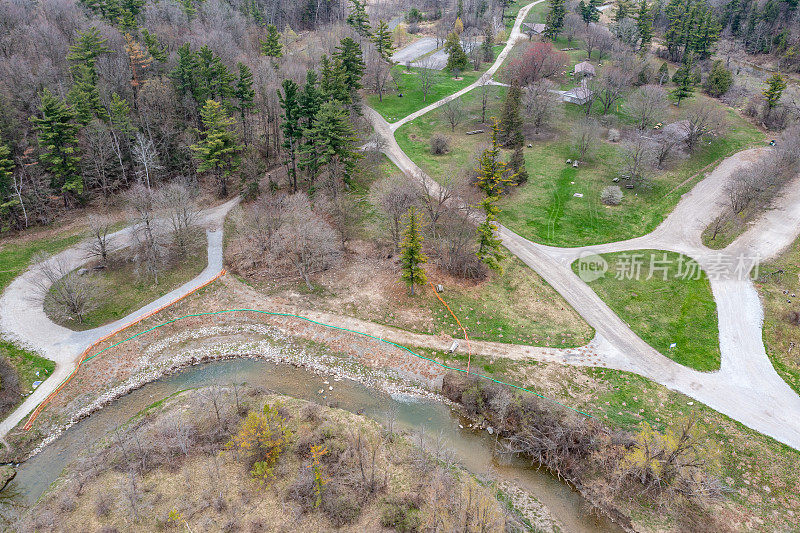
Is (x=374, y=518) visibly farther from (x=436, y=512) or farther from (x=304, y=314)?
(x=304, y=314)

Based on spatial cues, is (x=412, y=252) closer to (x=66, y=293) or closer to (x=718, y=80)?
(x=66, y=293)

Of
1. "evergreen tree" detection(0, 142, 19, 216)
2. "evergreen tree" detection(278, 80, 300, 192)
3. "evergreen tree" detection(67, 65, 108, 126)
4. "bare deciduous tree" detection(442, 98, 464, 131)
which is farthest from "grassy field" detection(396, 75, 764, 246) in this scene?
"evergreen tree" detection(0, 142, 19, 216)

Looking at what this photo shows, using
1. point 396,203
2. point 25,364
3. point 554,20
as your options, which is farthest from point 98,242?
point 554,20

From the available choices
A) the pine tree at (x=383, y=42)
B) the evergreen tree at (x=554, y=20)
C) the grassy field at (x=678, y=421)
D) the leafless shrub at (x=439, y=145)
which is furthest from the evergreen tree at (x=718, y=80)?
the grassy field at (x=678, y=421)

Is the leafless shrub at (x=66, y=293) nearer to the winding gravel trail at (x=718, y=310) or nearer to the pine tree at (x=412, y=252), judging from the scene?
the pine tree at (x=412, y=252)

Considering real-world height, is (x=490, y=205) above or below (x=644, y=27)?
below

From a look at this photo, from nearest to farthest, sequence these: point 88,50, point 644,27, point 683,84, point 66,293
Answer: point 66,293
point 88,50
point 683,84
point 644,27
